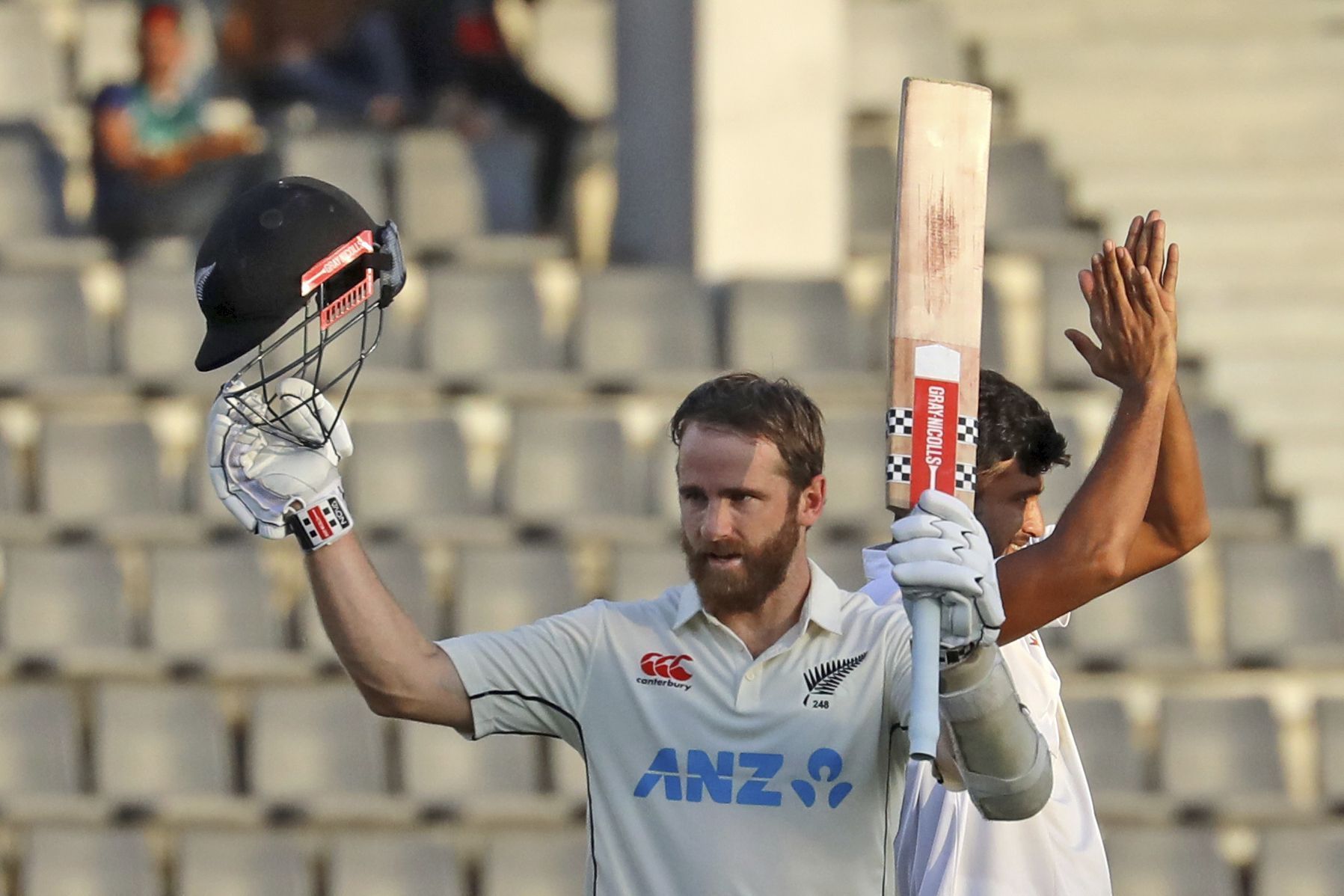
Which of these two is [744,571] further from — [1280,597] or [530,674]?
[1280,597]

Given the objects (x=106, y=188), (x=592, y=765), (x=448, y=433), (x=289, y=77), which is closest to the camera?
(x=592, y=765)

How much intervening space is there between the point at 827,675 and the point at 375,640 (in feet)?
1.79

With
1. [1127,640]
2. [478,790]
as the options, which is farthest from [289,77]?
[1127,640]

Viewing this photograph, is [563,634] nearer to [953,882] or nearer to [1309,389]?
[953,882]

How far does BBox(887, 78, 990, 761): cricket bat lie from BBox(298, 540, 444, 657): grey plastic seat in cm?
306

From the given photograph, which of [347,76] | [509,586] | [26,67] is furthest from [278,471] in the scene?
[26,67]

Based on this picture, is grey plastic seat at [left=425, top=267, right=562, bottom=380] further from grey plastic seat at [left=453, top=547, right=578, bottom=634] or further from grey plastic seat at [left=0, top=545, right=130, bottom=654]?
grey plastic seat at [left=0, top=545, right=130, bottom=654]

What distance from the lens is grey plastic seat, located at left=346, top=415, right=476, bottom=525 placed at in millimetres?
5863

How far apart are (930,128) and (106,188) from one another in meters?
4.31

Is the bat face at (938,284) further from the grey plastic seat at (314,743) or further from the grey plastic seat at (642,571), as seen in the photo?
the grey plastic seat at (314,743)

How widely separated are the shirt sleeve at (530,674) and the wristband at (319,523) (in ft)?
0.80

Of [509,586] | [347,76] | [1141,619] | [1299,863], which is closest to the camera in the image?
[1299,863]

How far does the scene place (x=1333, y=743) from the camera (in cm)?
559

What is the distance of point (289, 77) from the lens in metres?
7.16
